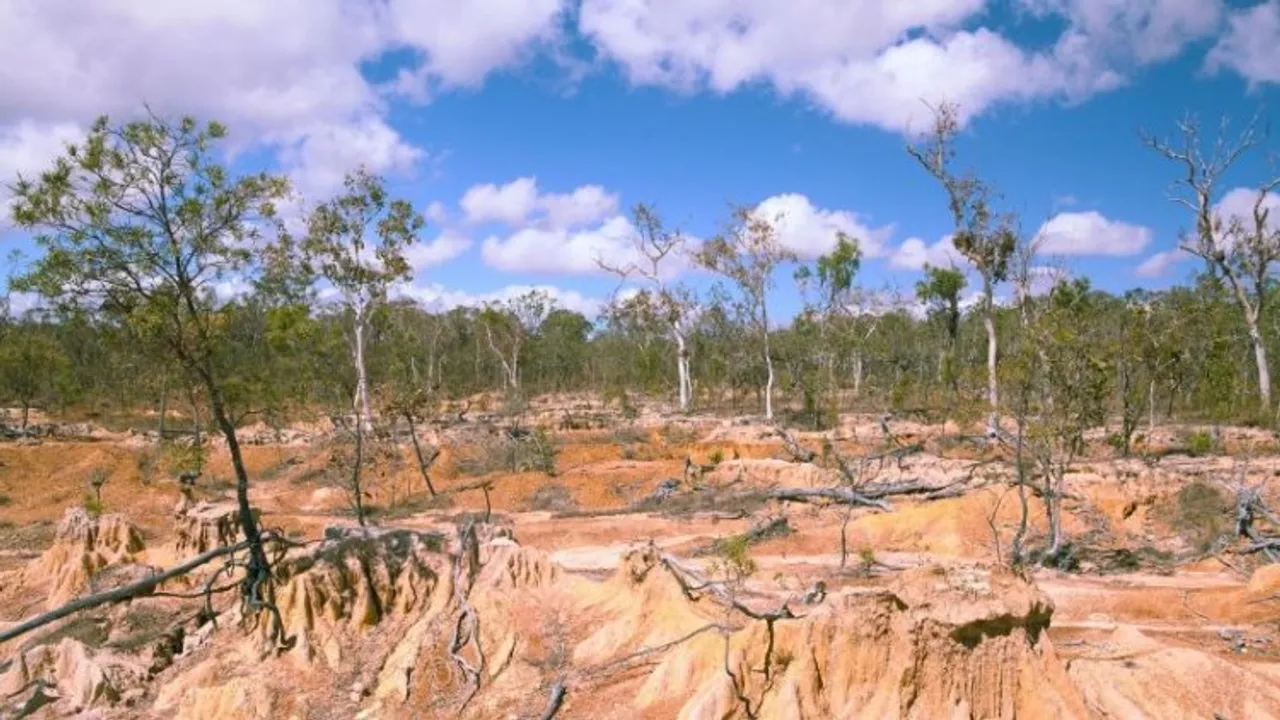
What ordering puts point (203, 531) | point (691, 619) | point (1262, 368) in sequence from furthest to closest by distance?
point (1262, 368) → point (203, 531) → point (691, 619)

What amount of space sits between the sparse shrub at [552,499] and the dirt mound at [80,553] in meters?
11.0

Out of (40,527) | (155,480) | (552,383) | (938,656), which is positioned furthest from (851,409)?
(938,656)

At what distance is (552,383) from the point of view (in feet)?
216

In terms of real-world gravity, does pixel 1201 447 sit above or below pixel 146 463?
above

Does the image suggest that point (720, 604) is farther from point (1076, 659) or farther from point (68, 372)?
point (68, 372)

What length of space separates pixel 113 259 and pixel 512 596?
290 inches

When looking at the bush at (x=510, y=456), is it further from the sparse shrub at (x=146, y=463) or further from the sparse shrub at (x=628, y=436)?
the sparse shrub at (x=146, y=463)

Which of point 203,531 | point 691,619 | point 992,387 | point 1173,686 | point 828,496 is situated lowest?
point 1173,686

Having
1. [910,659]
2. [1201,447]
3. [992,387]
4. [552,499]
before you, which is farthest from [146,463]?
[1201,447]

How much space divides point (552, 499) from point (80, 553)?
12765 mm

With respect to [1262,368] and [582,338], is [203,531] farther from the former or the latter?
[582,338]

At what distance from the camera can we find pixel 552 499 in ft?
90.2

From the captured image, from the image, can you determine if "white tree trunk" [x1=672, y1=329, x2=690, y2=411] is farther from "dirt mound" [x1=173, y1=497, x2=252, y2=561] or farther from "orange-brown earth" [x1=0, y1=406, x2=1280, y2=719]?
"dirt mound" [x1=173, y1=497, x2=252, y2=561]

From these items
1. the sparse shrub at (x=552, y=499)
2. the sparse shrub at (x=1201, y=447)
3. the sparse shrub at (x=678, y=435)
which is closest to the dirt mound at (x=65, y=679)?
the sparse shrub at (x=552, y=499)
